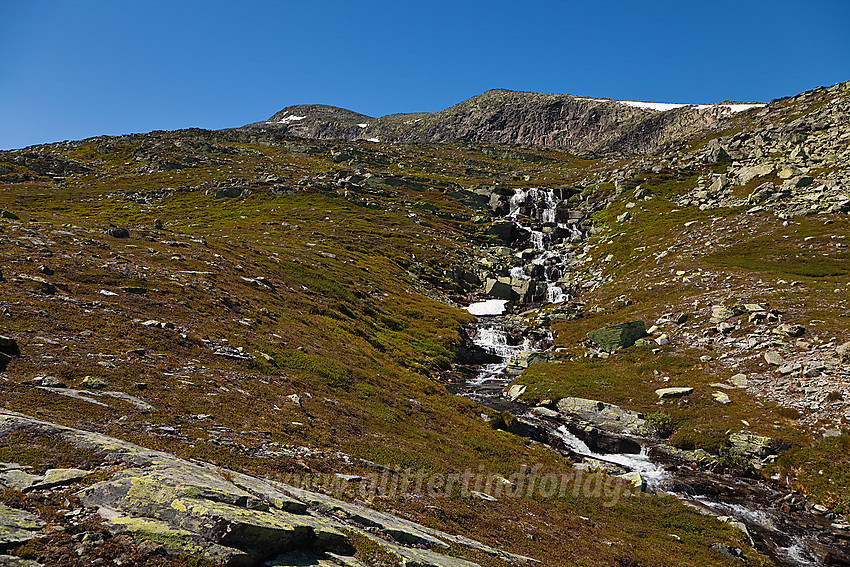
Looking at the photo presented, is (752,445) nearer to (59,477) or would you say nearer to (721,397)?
(721,397)

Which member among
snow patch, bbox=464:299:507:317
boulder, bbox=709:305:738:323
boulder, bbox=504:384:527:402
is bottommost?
boulder, bbox=504:384:527:402

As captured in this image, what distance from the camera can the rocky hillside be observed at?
8758 millimetres

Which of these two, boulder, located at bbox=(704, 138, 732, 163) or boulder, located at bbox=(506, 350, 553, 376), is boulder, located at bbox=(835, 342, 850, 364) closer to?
boulder, located at bbox=(506, 350, 553, 376)

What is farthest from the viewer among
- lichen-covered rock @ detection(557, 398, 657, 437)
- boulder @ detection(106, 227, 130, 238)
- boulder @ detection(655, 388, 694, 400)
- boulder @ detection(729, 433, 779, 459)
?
boulder @ detection(106, 227, 130, 238)

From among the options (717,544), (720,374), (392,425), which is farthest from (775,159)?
(392,425)

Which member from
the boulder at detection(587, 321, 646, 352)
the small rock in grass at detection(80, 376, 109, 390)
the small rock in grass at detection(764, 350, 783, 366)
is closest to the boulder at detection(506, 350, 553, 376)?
the boulder at detection(587, 321, 646, 352)

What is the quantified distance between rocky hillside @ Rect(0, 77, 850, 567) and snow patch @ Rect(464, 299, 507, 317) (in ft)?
8.24

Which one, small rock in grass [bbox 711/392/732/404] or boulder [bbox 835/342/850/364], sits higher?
boulder [bbox 835/342/850/364]

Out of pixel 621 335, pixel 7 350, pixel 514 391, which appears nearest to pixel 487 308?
pixel 621 335

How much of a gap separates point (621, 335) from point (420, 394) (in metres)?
25.3

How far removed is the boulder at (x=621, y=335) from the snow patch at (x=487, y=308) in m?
22.1

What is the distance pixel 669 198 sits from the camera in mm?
88125

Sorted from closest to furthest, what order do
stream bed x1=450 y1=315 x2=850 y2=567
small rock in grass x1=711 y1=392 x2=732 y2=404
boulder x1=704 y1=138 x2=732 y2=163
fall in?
stream bed x1=450 y1=315 x2=850 y2=567 < small rock in grass x1=711 y1=392 x2=732 y2=404 < boulder x1=704 y1=138 x2=732 y2=163

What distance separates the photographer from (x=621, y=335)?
4338cm
